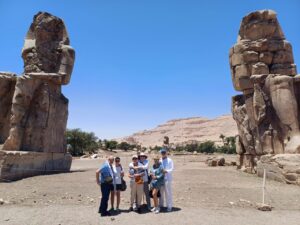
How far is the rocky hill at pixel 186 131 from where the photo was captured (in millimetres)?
126938

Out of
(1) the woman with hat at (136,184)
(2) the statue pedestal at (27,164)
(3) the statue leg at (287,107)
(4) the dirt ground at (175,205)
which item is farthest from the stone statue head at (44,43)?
(3) the statue leg at (287,107)

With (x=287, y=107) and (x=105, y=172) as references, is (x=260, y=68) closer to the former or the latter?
(x=287, y=107)

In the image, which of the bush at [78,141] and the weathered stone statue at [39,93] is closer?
the weathered stone statue at [39,93]

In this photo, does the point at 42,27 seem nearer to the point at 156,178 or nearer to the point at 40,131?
the point at 40,131

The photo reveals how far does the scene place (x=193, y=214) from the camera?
5488 millimetres

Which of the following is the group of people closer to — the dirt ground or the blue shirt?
the blue shirt

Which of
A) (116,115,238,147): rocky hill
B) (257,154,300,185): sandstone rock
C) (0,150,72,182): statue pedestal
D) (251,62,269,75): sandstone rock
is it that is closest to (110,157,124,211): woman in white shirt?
(0,150,72,182): statue pedestal

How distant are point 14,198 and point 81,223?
9.56 feet

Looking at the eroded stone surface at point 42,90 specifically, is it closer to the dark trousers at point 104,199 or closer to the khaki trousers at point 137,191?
the dark trousers at point 104,199

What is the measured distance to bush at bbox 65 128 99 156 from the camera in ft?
121

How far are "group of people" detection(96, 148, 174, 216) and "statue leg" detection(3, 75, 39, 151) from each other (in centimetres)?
606

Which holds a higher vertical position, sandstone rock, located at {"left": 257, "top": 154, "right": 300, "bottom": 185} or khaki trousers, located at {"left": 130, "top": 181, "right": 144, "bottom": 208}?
sandstone rock, located at {"left": 257, "top": 154, "right": 300, "bottom": 185}

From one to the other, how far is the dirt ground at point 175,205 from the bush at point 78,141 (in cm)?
2780

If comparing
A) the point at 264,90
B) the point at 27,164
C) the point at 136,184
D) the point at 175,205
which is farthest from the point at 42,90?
the point at 264,90
